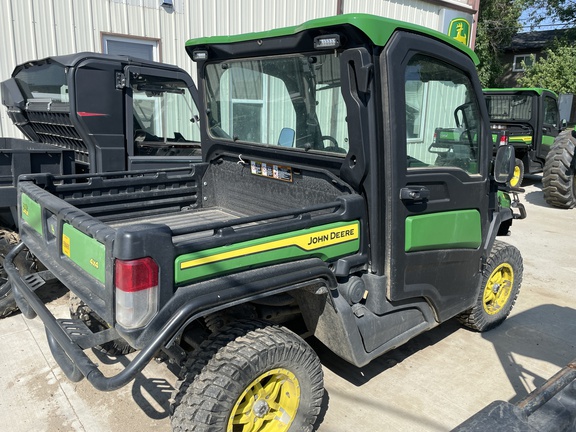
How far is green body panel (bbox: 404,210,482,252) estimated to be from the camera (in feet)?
9.72

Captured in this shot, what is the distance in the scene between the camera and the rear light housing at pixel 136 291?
6.72 feet

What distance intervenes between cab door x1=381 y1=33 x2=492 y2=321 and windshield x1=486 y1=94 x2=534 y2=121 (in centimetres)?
846

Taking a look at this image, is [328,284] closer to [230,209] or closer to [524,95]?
[230,209]

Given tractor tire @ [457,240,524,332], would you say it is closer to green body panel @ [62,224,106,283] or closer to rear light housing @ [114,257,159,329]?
rear light housing @ [114,257,159,329]

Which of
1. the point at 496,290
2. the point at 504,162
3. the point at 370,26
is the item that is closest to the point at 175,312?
the point at 370,26

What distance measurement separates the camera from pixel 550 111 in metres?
11.5

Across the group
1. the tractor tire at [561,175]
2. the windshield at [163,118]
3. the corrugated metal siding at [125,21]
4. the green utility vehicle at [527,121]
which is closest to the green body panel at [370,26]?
the windshield at [163,118]

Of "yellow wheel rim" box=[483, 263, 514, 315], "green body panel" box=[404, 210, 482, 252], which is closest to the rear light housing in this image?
"green body panel" box=[404, 210, 482, 252]

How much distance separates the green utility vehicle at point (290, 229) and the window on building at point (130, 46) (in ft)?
15.9

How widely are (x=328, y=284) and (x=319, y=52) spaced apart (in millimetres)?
1310

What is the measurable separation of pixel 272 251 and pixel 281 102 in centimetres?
118

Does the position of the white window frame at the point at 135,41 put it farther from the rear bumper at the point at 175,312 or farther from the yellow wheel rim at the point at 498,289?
the yellow wheel rim at the point at 498,289

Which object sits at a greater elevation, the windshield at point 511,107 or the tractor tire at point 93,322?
the windshield at point 511,107

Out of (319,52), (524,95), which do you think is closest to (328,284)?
(319,52)
